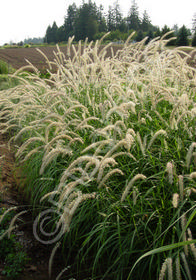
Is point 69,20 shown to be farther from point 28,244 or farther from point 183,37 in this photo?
point 28,244

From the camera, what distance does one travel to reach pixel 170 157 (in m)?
2.83

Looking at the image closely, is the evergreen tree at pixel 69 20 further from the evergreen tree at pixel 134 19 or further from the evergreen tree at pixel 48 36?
the evergreen tree at pixel 134 19

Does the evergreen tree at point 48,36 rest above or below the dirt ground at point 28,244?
above

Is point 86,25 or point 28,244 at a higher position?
point 86,25

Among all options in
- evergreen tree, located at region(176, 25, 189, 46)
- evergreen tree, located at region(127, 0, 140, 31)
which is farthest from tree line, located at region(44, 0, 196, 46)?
evergreen tree, located at region(176, 25, 189, 46)

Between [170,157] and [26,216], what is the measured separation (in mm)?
1931

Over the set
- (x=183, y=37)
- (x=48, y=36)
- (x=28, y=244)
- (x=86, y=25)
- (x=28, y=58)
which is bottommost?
(x=28, y=244)

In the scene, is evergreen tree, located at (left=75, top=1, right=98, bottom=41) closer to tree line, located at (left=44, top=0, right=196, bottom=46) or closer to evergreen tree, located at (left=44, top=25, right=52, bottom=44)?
tree line, located at (left=44, top=0, right=196, bottom=46)

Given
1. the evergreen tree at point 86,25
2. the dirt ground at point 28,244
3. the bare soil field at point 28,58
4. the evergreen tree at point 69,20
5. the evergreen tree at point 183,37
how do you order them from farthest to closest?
the evergreen tree at point 69,20 → the evergreen tree at point 86,25 → the evergreen tree at point 183,37 → the bare soil field at point 28,58 → the dirt ground at point 28,244

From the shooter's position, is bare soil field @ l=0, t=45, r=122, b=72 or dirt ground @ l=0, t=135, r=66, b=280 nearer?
dirt ground @ l=0, t=135, r=66, b=280

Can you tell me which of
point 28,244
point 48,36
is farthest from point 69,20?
point 28,244

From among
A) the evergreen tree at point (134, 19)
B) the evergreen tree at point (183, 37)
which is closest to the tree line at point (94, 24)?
the evergreen tree at point (134, 19)

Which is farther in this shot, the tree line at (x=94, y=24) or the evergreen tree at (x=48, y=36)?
the evergreen tree at (x=48, y=36)

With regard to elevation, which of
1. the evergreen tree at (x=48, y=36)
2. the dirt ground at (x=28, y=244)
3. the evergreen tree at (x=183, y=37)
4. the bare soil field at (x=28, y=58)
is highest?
the evergreen tree at (x=48, y=36)
